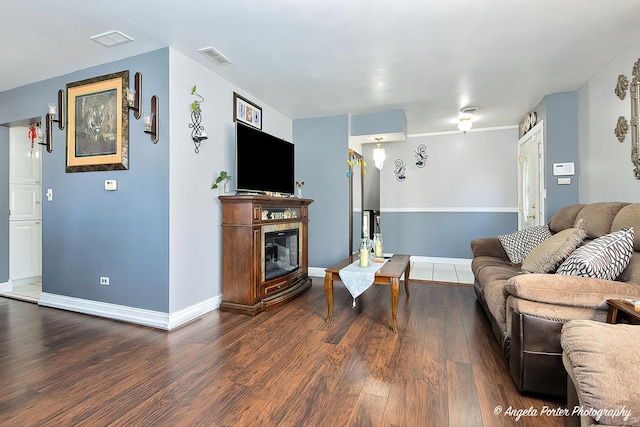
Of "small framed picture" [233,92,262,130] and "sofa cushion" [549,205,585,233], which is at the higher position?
"small framed picture" [233,92,262,130]

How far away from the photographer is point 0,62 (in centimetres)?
292

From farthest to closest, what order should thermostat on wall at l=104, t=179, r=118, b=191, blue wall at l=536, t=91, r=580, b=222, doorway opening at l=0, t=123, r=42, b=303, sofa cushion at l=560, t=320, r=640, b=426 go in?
1. doorway opening at l=0, t=123, r=42, b=303
2. blue wall at l=536, t=91, r=580, b=222
3. thermostat on wall at l=104, t=179, r=118, b=191
4. sofa cushion at l=560, t=320, r=640, b=426

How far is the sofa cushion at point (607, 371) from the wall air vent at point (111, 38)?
11.0ft

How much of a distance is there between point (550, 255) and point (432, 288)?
2047 millimetres

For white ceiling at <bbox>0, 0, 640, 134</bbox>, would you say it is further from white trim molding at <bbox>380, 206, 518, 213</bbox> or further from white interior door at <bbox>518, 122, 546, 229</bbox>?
white trim molding at <bbox>380, 206, 518, 213</bbox>

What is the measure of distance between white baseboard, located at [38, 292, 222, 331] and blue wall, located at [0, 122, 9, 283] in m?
1.08

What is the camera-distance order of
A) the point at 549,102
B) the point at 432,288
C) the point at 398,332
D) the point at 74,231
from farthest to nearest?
1. the point at 432,288
2. the point at 549,102
3. the point at 74,231
4. the point at 398,332

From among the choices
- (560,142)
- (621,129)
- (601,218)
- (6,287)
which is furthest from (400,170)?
(6,287)

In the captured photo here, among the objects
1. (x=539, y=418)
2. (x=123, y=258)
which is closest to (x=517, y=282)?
(x=539, y=418)

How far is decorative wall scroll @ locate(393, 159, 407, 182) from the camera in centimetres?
595

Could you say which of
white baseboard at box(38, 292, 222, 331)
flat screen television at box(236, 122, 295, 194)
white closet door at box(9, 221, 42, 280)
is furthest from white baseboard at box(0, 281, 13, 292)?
flat screen television at box(236, 122, 295, 194)

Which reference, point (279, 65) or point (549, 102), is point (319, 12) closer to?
point (279, 65)

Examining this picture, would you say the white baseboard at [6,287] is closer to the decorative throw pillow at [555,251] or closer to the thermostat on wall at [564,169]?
the decorative throw pillow at [555,251]

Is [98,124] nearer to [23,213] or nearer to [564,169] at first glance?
[23,213]
